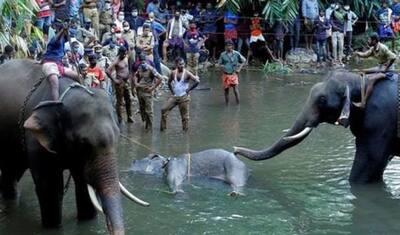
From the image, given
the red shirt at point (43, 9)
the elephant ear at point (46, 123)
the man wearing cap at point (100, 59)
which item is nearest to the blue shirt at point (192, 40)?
the man wearing cap at point (100, 59)

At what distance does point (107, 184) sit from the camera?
24.7ft

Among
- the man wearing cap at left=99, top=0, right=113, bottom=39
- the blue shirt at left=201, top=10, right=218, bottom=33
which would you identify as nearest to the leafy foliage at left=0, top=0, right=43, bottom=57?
the man wearing cap at left=99, top=0, right=113, bottom=39

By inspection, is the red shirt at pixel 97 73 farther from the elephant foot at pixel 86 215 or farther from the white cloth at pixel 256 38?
the white cloth at pixel 256 38

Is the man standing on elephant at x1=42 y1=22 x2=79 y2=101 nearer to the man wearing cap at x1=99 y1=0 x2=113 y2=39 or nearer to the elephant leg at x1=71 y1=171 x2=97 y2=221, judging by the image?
the elephant leg at x1=71 y1=171 x2=97 y2=221

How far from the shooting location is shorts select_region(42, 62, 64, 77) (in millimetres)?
8602

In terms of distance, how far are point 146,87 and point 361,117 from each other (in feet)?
17.6

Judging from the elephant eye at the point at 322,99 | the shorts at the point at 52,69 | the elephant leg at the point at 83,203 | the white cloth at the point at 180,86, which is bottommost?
the elephant leg at the point at 83,203

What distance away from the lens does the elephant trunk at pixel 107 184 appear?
7281mm

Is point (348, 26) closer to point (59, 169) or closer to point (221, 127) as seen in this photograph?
point (221, 127)

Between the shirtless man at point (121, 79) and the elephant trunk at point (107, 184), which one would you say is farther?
the shirtless man at point (121, 79)

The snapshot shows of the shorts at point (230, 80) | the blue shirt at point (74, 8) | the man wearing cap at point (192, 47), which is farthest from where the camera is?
the man wearing cap at point (192, 47)

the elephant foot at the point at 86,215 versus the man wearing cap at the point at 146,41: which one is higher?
the man wearing cap at the point at 146,41

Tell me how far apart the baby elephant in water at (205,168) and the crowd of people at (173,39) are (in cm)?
339

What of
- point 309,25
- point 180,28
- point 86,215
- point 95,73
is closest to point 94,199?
point 86,215
